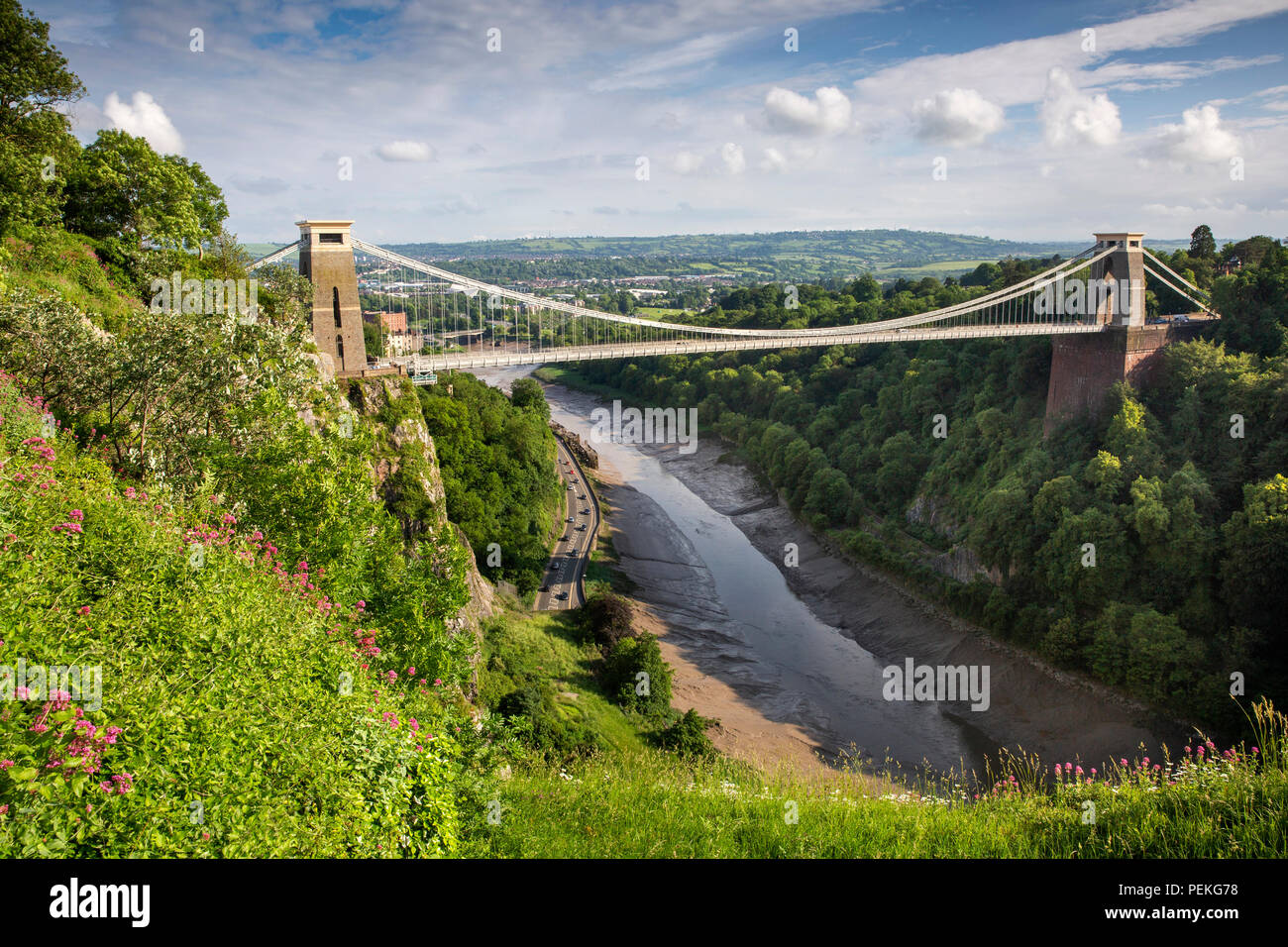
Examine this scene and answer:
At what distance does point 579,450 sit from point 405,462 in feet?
96.7

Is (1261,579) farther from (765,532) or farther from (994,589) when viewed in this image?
(765,532)

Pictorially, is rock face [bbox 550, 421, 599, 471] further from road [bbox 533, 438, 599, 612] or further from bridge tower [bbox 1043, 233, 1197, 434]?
bridge tower [bbox 1043, 233, 1197, 434]

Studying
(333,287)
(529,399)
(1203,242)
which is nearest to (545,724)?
(333,287)

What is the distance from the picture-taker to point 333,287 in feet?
67.6

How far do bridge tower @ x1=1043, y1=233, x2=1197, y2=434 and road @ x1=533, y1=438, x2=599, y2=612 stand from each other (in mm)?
19799

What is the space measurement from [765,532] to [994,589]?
13296 millimetres

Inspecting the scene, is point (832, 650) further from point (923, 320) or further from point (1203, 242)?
point (1203, 242)

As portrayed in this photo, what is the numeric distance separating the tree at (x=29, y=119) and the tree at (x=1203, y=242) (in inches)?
1823

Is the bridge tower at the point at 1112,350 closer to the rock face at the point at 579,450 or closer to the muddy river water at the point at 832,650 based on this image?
the muddy river water at the point at 832,650

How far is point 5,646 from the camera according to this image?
4758 mm

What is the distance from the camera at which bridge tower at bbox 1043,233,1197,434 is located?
3094cm

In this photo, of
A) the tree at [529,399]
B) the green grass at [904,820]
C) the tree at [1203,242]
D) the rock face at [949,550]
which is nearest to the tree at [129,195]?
the green grass at [904,820]

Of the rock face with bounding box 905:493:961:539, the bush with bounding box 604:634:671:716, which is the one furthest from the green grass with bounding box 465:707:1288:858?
the rock face with bounding box 905:493:961:539

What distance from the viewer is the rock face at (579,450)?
48.0 meters
